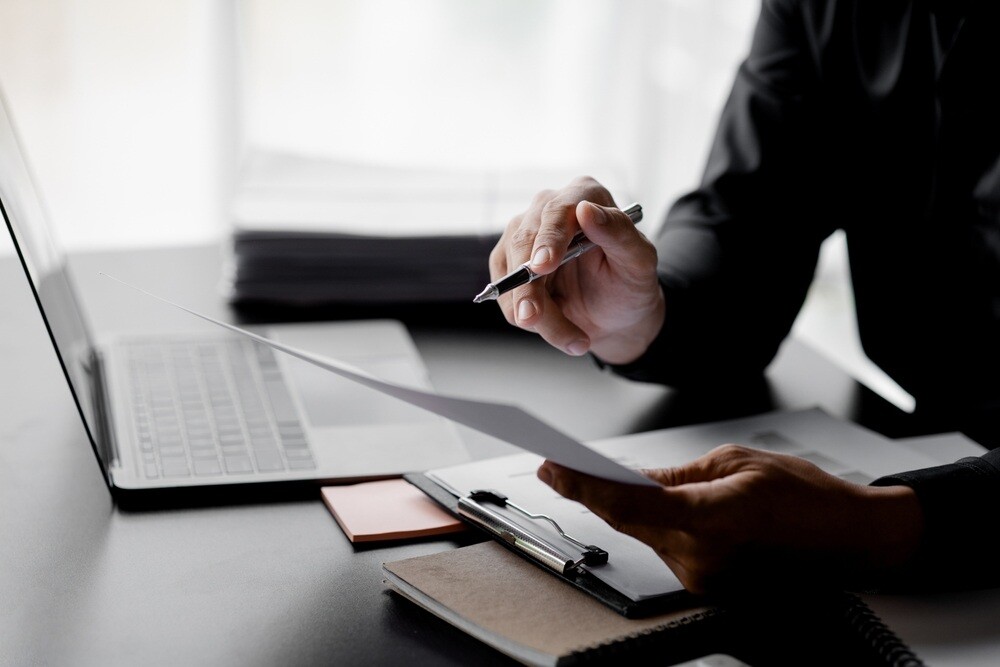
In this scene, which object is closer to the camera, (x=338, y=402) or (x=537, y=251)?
(x=537, y=251)

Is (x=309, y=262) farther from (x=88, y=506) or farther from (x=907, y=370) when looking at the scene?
(x=907, y=370)

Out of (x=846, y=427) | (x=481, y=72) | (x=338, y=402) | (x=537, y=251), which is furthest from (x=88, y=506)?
(x=481, y=72)

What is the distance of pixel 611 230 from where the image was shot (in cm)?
92

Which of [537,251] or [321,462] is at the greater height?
[537,251]

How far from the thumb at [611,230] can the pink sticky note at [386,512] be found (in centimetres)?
26

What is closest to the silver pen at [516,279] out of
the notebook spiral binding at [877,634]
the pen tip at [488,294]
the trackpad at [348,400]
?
the pen tip at [488,294]

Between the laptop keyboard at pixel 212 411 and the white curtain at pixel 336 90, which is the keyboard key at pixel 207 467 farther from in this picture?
the white curtain at pixel 336 90

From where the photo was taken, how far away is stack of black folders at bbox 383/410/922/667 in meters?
0.64

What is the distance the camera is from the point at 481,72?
121 inches

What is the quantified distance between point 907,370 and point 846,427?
318 millimetres

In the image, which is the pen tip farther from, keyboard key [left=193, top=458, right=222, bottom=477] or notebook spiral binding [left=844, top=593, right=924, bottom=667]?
notebook spiral binding [left=844, top=593, right=924, bottom=667]

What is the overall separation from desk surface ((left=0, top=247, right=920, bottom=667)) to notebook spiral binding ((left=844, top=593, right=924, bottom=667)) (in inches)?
9.0

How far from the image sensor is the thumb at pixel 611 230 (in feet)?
2.97

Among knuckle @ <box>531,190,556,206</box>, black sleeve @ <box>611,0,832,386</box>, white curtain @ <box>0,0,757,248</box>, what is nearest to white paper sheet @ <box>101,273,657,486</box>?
knuckle @ <box>531,190,556,206</box>
